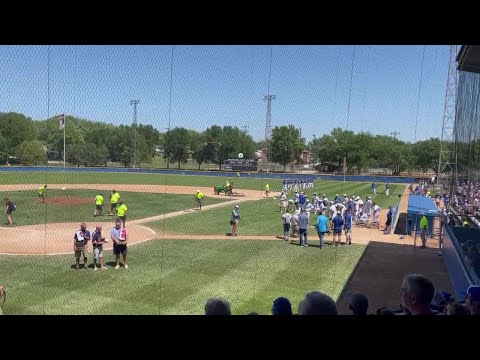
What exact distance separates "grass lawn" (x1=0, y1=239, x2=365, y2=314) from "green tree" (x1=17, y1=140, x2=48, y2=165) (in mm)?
7469

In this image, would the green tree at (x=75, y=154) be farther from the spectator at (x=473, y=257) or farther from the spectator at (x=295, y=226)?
the spectator at (x=473, y=257)

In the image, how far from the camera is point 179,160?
2527cm

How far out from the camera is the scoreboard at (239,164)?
30692 mm

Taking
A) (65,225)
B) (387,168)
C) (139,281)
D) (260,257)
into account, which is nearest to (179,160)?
(65,225)

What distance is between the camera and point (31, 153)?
747 inches

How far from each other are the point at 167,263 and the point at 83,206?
40.9 feet

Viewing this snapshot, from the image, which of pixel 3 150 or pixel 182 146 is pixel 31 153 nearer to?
pixel 3 150

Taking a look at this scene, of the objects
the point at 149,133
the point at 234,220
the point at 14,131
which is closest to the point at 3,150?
the point at 14,131

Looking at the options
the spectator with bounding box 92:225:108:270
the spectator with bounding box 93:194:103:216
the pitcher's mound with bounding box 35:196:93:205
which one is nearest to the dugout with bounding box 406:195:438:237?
the spectator with bounding box 92:225:108:270

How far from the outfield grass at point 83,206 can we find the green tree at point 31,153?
6.86ft

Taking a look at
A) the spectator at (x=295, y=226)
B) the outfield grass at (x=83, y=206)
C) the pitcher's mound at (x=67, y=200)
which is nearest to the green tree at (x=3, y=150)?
the outfield grass at (x=83, y=206)
